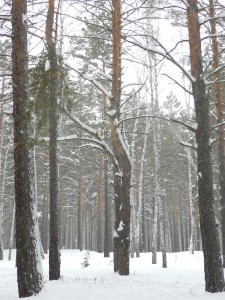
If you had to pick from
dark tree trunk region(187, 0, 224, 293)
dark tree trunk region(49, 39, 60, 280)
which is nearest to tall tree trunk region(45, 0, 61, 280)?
dark tree trunk region(49, 39, 60, 280)

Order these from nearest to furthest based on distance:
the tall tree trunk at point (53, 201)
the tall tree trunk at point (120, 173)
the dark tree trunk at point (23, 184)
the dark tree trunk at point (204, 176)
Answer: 1. the dark tree trunk at point (23, 184)
2. the dark tree trunk at point (204, 176)
3. the tall tree trunk at point (53, 201)
4. the tall tree trunk at point (120, 173)

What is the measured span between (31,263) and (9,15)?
205 inches

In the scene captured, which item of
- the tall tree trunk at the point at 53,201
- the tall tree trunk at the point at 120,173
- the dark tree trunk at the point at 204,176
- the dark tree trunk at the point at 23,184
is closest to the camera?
the dark tree trunk at the point at 23,184

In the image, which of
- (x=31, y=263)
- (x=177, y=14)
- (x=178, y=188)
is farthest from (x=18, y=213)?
(x=178, y=188)

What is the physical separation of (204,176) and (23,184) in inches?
150

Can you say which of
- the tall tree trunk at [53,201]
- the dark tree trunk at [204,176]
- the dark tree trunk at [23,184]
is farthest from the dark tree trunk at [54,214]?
the dark tree trunk at [204,176]

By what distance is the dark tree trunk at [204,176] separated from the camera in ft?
24.5

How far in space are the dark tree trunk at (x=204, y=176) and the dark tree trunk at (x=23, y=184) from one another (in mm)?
3475

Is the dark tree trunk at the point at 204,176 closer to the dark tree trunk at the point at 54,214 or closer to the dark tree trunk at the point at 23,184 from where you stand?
the dark tree trunk at the point at 23,184

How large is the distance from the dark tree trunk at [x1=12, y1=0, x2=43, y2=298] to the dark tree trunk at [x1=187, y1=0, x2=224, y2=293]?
137 inches

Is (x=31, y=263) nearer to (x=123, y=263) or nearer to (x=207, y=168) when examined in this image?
(x=207, y=168)

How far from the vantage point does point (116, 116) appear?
1138cm

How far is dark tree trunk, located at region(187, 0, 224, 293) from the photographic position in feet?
24.5

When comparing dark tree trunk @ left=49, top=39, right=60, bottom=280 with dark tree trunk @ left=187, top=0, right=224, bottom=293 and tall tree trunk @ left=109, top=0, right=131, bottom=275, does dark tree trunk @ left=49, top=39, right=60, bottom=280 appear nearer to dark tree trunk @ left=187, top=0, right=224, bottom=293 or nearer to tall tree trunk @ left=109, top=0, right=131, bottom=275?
tall tree trunk @ left=109, top=0, right=131, bottom=275
